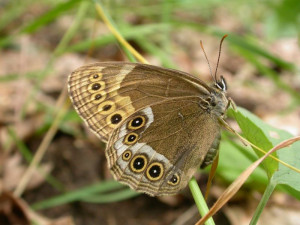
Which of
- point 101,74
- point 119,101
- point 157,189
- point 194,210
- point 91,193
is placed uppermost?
point 101,74

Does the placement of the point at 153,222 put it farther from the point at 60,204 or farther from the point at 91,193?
the point at 60,204

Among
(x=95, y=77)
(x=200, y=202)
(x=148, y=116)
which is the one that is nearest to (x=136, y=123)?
(x=148, y=116)

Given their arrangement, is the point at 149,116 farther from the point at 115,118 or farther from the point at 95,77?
the point at 95,77

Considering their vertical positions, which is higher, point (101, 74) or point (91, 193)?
point (101, 74)

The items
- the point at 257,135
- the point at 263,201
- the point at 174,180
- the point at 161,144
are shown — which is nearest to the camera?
the point at 263,201

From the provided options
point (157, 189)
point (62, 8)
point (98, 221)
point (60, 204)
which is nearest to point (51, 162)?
point (60, 204)

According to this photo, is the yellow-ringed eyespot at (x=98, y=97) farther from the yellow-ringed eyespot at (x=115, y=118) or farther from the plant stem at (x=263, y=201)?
the plant stem at (x=263, y=201)

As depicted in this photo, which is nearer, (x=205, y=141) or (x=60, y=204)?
(x=205, y=141)
